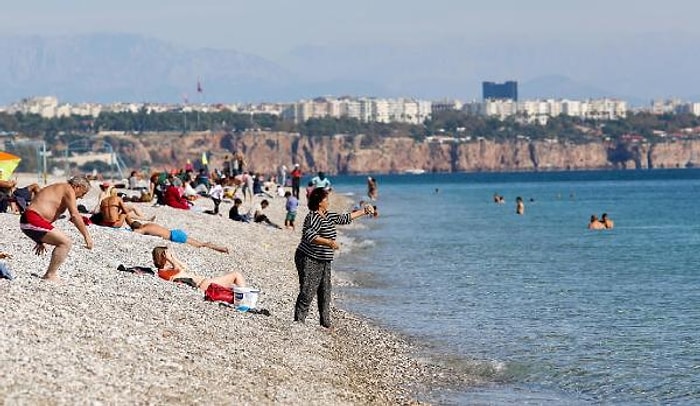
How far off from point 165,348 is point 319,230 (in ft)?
9.56

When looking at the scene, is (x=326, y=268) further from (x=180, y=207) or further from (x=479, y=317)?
(x=180, y=207)

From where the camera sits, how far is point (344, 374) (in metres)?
13.4

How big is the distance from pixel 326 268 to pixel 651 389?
3.79 metres

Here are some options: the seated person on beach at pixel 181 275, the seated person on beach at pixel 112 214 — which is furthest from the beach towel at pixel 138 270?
the seated person on beach at pixel 112 214

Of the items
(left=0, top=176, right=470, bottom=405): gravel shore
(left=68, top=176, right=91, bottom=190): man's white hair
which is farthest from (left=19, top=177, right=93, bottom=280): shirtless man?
(left=0, top=176, right=470, bottom=405): gravel shore

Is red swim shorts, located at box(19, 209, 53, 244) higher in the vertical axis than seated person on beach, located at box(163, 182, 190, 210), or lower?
higher

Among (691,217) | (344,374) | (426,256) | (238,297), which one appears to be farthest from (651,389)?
(691,217)

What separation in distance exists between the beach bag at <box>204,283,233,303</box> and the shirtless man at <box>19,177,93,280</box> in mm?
2293

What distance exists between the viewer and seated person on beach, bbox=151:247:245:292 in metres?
17.3

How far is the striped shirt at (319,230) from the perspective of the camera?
48.0ft

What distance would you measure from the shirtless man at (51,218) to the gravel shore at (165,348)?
1.24 feet

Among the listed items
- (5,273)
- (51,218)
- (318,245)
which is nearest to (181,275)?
(51,218)

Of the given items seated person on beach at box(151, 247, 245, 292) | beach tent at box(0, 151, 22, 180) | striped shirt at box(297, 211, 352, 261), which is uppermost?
beach tent at box(0, 151, 22, 180)

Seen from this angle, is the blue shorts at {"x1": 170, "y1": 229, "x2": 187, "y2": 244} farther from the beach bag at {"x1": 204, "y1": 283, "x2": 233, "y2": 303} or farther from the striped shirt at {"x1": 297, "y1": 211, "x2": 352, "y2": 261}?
the striped shirt at {"x1": 297, "y1": 211, "x2": 352, "y2": 261}
